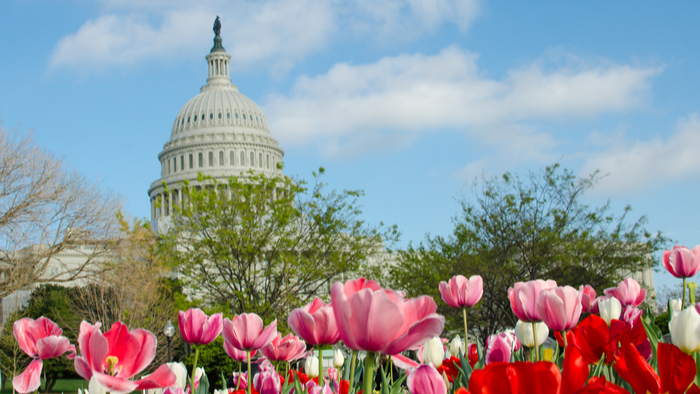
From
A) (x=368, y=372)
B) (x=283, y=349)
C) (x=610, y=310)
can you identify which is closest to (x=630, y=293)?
(x=610, y=310)

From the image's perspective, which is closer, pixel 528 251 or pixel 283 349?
pixel 283 349

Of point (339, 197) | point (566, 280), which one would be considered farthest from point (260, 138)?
point (566, 280)

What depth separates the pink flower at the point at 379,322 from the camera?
120 centimetres

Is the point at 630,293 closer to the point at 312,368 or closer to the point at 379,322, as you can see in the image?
the point at 312,368

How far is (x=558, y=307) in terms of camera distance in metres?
2.01

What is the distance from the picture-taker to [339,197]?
979 inches

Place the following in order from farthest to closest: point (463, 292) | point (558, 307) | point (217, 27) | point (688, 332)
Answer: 1. point (217, 27)
2. point (463, 292)
3. point (558, 307)
4. point (688, 332)

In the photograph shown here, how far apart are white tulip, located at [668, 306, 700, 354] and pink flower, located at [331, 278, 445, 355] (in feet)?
2.11

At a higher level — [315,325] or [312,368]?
[315,325]

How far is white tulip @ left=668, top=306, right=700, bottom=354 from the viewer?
1.51m

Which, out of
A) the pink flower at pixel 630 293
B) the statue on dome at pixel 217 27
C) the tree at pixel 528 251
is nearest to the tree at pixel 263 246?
the tree at pixel 528 251

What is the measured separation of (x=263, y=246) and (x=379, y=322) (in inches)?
872

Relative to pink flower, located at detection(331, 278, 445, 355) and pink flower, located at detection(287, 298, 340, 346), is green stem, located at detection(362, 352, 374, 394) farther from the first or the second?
pink flower, located at detection(287, 298, 340, 346)

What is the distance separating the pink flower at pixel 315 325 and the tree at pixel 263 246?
20337 millimetres
